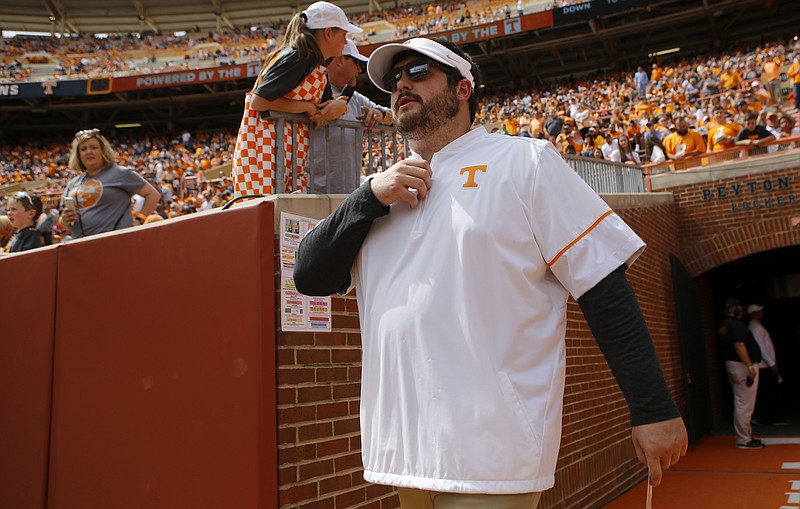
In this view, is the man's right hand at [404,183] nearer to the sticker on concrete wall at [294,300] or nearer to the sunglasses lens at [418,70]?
the sunglasses lens at [418,70]

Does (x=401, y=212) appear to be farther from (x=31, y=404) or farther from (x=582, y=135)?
(x=582, y=135)

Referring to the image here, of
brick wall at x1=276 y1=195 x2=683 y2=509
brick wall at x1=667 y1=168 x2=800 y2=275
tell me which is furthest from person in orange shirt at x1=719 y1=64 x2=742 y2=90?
brick wall at x1=276 y1=195 x2=683 y2=509

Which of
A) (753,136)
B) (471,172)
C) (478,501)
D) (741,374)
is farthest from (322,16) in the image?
(753,136)

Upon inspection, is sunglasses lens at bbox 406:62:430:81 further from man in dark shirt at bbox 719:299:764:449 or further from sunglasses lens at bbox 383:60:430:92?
man in dark shirt at bbox 719:299:764:449

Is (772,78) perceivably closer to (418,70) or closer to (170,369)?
(170,369)

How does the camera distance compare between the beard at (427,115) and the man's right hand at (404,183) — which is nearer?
the man's right hand at (404,183)

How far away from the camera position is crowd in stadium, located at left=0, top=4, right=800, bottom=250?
1219cm

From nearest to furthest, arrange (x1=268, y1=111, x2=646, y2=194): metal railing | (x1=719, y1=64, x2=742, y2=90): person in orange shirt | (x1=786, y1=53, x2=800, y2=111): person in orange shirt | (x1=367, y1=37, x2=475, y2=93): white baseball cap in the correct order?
(x1=367, y1=37, x2=475, y2=93): white baseball cap, (x1=268, y1=111, x2=646, y2=194): metal railing, (x1=786, y1=53, x2=800, y2=111): person in orange shirt, (x1=719, y1=64, x2=742, y2=90): person in orange shirt

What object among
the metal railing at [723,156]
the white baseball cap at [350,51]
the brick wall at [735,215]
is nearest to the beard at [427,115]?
the white baseball cap at [350,51]

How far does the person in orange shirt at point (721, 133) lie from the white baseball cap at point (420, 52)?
10628 mm

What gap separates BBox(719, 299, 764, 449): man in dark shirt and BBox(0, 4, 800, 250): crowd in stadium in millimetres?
3378

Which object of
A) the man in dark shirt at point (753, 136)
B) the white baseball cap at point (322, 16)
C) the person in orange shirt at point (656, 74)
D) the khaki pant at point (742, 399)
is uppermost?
the person in orange shirt at point (656, 74)

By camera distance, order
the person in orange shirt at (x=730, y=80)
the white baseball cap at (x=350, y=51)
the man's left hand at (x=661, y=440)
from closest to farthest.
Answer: the man's left hand at (x=661, y=440) → the white baseball cap at (x=350, y=51) → the person in orange shirt at (x=730, y=80)

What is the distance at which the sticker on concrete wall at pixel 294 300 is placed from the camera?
3.13m
